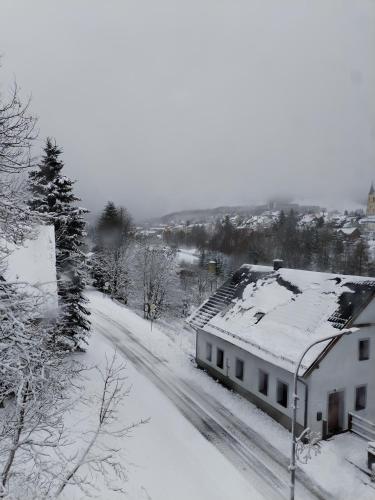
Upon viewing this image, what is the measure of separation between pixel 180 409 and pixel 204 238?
87.1m

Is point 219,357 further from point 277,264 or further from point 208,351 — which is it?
point 277,264

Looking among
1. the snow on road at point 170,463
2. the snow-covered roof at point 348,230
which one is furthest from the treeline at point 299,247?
the snow on road at point 170,463

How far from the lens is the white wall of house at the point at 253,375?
17141 mm

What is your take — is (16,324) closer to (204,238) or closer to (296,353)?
(296,353)

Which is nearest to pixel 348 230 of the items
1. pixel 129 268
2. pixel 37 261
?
pixel 129 268

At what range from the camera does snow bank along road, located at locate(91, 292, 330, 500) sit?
13156mm

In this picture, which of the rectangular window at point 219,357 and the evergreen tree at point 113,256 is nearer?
the rectangular window at point 219,357

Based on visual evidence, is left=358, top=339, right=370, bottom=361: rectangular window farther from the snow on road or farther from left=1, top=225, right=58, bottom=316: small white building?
left=1, top=225, right=58, bottom=316: small white building

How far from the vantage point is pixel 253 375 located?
19594 mm

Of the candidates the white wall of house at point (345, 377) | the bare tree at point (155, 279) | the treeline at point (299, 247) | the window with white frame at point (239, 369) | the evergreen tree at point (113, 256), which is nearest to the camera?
the white wall of house at point (345, 377)

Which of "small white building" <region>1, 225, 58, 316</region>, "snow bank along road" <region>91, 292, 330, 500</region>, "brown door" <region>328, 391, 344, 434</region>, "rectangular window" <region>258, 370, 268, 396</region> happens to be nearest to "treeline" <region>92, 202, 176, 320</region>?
"snow bank along road" <region>91, 292, 330, 500</region>

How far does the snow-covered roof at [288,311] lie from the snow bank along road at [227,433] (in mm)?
3520

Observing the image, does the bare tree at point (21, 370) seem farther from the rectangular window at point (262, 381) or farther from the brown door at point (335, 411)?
the brown door at point (335, 411)

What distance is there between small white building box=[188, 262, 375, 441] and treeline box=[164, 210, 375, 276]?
25089 millimetres
